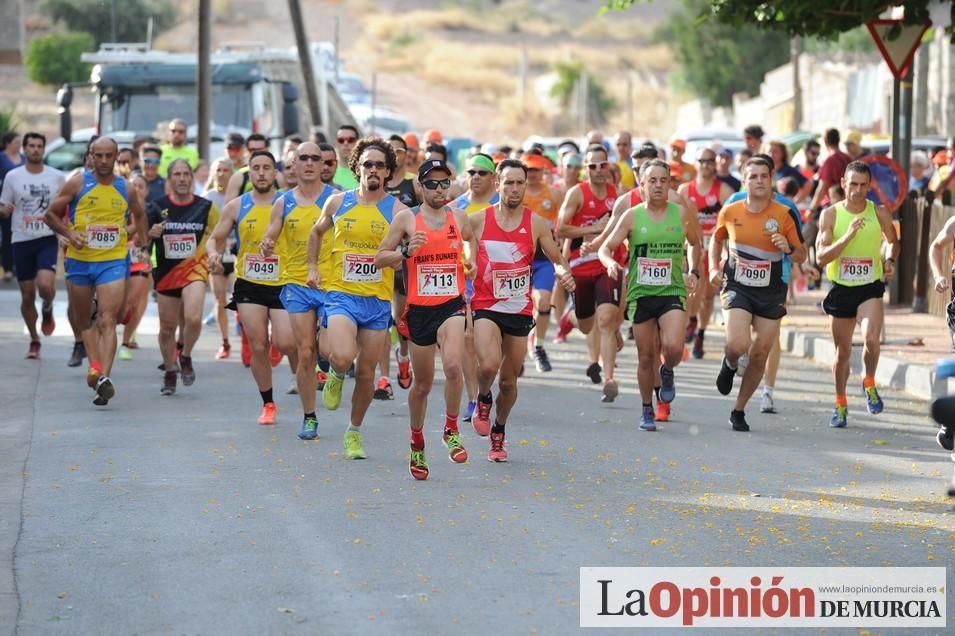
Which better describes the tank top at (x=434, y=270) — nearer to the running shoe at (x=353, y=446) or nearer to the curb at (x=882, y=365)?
the running shoe at (x=353, y=446)

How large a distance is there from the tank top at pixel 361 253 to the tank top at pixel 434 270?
49cm

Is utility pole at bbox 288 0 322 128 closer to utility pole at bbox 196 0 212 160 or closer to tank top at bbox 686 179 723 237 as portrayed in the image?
utility pole at bbox 196 0 212 160

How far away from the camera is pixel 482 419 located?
11.2 m

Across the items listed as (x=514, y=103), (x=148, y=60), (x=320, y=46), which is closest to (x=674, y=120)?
(x=514, y=103)

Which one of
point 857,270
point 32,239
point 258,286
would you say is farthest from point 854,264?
point 32,239

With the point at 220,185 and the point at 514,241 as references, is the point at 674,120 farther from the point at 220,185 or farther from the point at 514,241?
the point at 514,241

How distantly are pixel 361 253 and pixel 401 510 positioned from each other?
2.27m

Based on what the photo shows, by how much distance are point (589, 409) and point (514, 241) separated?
284cm

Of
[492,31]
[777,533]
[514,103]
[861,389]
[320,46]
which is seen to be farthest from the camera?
[492,31]

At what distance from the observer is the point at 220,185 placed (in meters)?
17.0

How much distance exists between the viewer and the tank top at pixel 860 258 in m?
13.0

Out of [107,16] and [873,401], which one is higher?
[107,16]

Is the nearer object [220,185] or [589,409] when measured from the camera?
[589,409]

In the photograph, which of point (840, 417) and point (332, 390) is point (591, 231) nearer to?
point (840, 417)
